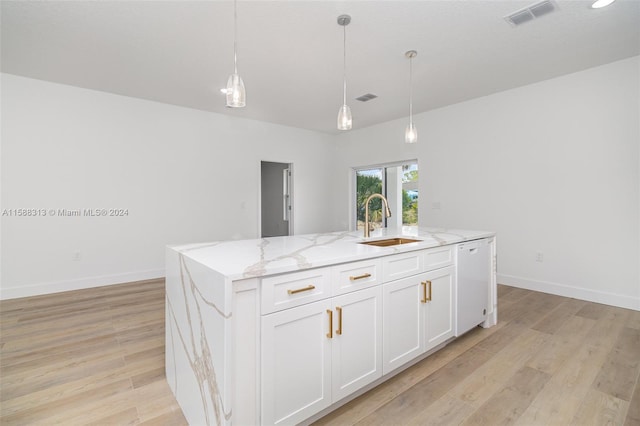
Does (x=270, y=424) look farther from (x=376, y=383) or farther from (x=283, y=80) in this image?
(x=283, y=80)

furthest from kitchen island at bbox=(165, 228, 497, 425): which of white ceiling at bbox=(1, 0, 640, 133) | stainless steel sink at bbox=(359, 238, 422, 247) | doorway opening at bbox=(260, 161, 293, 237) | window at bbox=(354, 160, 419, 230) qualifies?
doorway opening at bbox=(260, 161, 293, 237)

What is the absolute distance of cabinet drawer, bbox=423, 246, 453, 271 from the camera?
2.06m

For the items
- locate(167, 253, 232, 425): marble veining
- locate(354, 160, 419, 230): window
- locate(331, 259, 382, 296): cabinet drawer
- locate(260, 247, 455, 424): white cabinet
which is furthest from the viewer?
locate(354, 160, 419, 230): window

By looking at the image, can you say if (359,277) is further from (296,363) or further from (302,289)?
(296,363)

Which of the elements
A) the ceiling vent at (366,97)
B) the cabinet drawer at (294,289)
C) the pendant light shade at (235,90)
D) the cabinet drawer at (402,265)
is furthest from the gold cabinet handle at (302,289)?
the ceiling vent at (366,97)

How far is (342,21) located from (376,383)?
2680 mm

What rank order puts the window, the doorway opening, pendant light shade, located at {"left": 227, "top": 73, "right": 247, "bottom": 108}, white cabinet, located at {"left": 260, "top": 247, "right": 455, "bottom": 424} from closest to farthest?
white cabinet, located at {"left": 260, "top": 247, "right": 455, "bottom": 424} → pendant light shade, located at {"left": 227, "top": 73, "right": 247, "bottom": 108} → the window → the doorway opening

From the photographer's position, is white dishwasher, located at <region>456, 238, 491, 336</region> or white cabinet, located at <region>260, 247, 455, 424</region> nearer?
white cabinet, located at <region>260, 247, 455, 424</region>

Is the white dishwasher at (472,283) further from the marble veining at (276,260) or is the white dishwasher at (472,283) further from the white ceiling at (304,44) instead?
the white ceiling at (304,44)

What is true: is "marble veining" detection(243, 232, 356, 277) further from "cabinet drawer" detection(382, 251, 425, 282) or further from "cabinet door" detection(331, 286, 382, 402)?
"cabinet drawer" detection(382, 251, 425, 282)

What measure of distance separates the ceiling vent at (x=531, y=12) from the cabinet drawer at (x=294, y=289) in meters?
2.59

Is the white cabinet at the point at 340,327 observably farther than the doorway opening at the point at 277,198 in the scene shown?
No

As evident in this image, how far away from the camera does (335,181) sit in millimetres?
6766

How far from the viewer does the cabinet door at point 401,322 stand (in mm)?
1778
